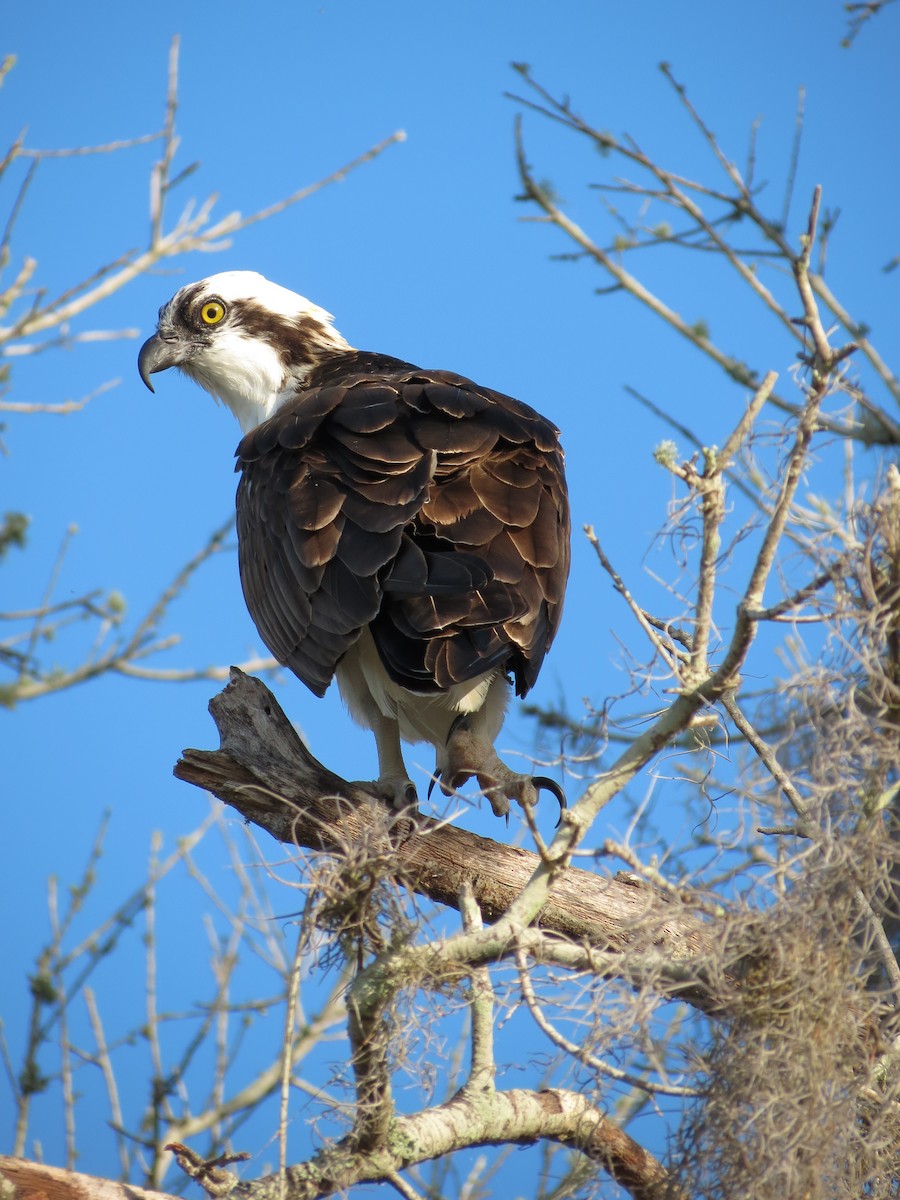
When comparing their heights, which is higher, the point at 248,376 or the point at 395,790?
the point at 248,376

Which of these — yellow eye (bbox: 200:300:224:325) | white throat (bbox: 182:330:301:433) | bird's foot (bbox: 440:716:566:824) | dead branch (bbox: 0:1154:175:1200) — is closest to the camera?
dead branch (bbox: 0:1154:175:1200)

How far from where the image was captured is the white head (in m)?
6.10

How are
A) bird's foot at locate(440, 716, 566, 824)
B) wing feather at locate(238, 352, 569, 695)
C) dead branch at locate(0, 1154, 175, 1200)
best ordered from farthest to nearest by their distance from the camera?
bird's foot at locate(440, 716, 566, 824), wing feather at locate(238, 352, 569, 695), dead branch at locate(0, 1154, 175, 1200)

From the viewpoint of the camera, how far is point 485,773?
4.40 meters

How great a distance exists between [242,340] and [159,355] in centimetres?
44

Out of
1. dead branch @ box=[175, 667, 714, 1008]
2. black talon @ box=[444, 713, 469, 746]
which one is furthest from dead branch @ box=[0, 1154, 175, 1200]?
black talon @ box=[444, 713, 469, 746]

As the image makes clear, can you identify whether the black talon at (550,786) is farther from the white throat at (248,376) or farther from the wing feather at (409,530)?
the white throat at (248,376)

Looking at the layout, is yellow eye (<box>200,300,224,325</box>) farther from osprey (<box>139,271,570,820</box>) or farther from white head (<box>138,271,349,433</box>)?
osprey (<box>139,271,570,820</box>)

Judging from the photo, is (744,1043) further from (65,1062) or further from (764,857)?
(65,1062)

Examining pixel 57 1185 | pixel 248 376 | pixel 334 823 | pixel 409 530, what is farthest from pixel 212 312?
pixel 57 1185

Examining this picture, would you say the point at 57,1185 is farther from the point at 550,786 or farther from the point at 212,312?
the point at 212,312

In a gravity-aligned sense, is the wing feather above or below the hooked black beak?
below

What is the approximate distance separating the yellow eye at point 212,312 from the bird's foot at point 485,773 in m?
2.72

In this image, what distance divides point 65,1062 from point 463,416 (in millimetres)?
3815
